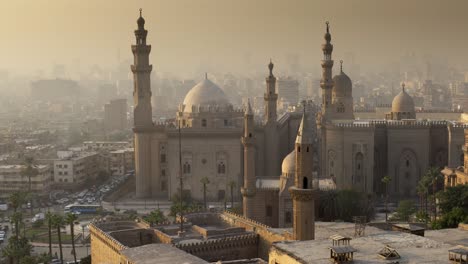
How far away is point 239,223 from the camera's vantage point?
93.5 feet

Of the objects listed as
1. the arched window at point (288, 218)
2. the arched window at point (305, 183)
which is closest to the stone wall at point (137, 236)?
the arched window at point (288, 218)

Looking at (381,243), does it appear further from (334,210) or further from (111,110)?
(111,110)

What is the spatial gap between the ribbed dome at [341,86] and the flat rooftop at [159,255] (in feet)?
81.5

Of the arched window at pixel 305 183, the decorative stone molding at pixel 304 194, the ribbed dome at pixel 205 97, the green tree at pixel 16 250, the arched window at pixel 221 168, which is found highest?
the ribbed dome at pixel 205 97

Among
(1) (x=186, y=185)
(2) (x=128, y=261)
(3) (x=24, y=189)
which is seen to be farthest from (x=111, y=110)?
(2) (x=128, y=261)

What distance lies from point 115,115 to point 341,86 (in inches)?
3032

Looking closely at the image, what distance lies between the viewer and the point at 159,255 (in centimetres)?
2164

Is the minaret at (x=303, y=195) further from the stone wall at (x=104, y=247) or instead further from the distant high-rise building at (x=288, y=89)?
the distant high-rise building at (x=288, y=89)

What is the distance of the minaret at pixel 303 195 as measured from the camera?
2159cm

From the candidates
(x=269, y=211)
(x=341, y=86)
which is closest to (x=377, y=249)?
(x=269, y=211)

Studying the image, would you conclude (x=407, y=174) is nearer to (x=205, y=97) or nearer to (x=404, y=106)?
(x=404, y=106)

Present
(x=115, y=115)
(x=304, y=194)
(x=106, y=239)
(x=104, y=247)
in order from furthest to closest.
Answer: (x=115, y=115) < (x=104, y=247) < (x=106, y=239) < (x=304, y=194)

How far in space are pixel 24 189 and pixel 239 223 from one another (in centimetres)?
2482

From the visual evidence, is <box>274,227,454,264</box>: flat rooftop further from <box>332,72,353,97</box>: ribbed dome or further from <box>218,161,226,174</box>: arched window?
<box>332,72,353,97</box>: ribbed dome
